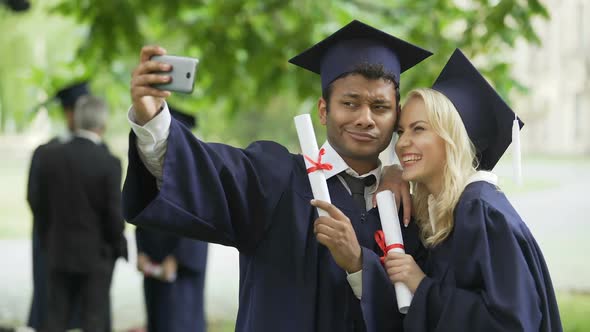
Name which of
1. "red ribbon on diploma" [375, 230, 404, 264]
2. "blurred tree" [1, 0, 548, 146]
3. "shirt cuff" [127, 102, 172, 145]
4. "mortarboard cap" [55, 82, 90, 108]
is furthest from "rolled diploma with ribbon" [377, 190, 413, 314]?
"mortarboard cap" [55, 82, 90, 108]

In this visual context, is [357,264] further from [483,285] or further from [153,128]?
[153,128]

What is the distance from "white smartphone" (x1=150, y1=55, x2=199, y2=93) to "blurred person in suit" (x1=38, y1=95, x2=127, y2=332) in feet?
12.7

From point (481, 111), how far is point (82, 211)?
13.4 feet

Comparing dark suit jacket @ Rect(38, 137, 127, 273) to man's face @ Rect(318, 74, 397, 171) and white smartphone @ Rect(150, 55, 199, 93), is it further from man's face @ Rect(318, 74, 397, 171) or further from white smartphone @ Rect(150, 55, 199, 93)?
white smartphone @ Rect(150, 55, 199, 93)

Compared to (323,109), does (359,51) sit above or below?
above

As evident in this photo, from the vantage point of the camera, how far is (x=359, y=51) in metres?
2.90

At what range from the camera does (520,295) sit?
2.44 meters

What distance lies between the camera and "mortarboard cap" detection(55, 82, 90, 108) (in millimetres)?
6727

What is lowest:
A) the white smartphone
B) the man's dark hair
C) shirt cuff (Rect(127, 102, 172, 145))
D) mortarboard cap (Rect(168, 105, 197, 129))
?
shirt cuff (Rect(127, 102, 172, 145))

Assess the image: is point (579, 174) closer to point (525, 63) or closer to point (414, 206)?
point (525, 63)

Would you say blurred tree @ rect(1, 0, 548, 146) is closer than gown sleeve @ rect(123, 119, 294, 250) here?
No

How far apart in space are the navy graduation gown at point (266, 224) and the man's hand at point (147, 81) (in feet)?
0.41

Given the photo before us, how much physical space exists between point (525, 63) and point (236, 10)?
916 cm

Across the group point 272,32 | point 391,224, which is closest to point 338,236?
point 391,224
